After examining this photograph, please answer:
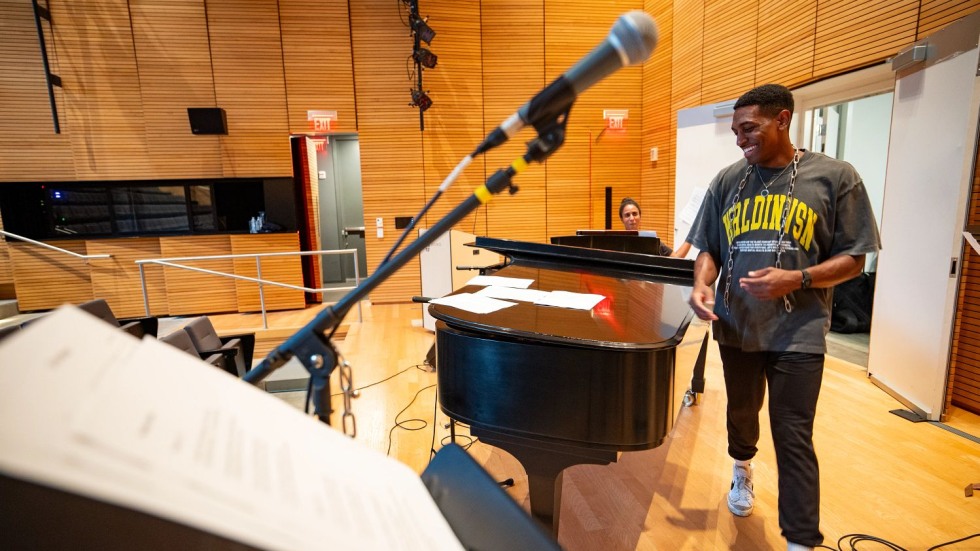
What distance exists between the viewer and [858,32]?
3240 mm

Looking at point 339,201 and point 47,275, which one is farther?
point 339,201

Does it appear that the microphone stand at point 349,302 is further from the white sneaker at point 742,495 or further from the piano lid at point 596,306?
the white sneaker at point 742,495

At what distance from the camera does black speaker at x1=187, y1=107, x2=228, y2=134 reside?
5578 mm

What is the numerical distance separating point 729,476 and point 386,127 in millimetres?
5347

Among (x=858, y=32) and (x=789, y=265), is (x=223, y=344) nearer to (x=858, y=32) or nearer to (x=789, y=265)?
(x=789, y=265)

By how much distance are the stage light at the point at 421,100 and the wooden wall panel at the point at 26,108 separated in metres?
4.23

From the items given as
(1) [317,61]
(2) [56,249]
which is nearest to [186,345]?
(2) [56,249]

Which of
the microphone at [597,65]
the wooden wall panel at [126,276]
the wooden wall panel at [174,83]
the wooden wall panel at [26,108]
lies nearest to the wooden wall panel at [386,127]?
the wooden wall panel at [174,83]

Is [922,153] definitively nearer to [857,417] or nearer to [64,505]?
[857,417]

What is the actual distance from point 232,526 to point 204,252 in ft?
21.4

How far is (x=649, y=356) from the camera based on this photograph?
1.25m

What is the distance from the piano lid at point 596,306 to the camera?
1.36 m

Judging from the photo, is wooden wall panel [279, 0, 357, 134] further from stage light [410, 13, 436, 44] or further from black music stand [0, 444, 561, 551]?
black music stand [0, 444, 561, 551]

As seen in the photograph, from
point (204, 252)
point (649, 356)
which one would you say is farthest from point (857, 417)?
point (204, 252)
